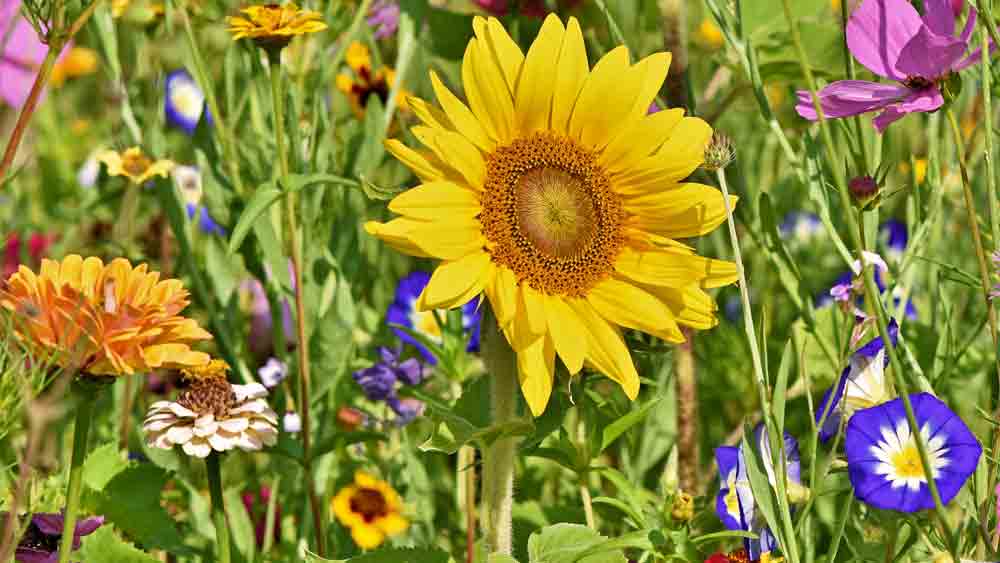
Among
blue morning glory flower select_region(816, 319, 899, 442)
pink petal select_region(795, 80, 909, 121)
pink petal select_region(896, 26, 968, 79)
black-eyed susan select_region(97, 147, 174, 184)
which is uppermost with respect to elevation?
Result: black-eyed susan select_region(97, 147, 174, 184)

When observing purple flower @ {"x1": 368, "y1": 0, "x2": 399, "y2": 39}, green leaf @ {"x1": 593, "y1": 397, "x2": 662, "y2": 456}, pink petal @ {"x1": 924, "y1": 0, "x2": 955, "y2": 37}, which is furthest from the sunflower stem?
purple flower @ {"x1": 368, "y1": 0, "x2": 399, "y2": 39}

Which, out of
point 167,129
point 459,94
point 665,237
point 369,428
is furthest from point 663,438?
point 167,129

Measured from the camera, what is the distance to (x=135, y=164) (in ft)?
4.52

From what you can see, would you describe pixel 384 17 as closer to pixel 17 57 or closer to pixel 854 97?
pixel 17 57

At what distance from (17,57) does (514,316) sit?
4.00 ft

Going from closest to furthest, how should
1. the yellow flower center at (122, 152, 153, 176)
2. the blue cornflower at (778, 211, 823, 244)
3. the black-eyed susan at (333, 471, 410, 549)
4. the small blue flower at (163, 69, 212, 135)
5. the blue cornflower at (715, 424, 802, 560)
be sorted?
the blue cornflower at (715, 424, 802, 560), the black-eyed susan at (333, 471, 410, 549), the yellow flower center at (122, 152, 153, 176), the blue cornflower at (778, 211, 823, 244), the small blue flower at (163, 69, 212, 135)

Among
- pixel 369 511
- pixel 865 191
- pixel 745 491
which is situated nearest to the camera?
pixel 865 191

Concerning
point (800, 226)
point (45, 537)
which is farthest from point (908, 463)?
point (800, 226)

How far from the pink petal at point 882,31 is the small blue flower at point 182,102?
5.32ft

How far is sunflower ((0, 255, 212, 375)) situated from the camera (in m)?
0.77

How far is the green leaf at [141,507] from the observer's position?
104 centimetres

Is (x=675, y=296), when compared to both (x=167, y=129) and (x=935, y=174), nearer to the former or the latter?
(x=935, y=174)

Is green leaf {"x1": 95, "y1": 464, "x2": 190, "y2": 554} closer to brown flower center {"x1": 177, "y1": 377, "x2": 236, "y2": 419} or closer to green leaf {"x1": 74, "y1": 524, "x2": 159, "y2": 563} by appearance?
green leaf {"x1": 74, "y1": 524, "x2": 159, "y2": 563}

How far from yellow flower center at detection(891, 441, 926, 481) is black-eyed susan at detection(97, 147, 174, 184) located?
75cm
